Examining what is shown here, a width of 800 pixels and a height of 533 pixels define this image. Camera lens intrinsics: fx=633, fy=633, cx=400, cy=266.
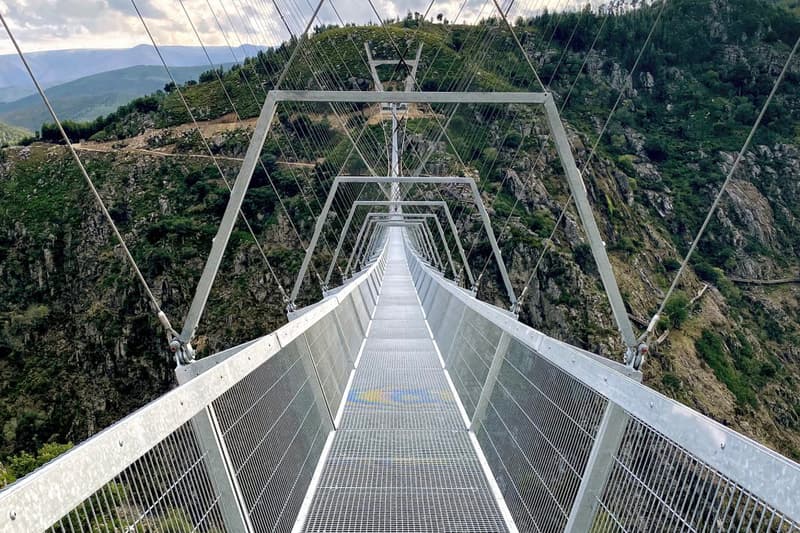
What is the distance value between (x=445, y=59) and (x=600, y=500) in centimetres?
9076

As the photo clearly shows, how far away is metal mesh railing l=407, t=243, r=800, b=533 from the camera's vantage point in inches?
78.5

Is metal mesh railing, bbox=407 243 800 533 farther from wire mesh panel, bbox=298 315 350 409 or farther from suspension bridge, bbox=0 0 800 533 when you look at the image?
wire mesh panel, bbox=298 315 350 409

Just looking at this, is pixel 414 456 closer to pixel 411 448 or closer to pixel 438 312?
pixel 411 448

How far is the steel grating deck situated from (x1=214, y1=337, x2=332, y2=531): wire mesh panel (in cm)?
29

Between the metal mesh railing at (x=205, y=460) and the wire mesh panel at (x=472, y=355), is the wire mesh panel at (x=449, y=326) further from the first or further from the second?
the metal mesh railing at (x=205, y=460)

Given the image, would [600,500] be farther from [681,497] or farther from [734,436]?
[734,436]

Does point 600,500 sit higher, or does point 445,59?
point 445,59

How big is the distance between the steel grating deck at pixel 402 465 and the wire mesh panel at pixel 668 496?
141 cm

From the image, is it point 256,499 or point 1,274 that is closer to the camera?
point 256,499

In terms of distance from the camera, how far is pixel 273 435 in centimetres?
390

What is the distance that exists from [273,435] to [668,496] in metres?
2.32

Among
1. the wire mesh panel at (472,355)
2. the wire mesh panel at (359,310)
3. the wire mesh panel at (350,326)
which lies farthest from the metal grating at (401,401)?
the wire mesh panel at (359,310)

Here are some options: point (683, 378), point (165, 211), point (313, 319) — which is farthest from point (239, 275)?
point (313, 319)

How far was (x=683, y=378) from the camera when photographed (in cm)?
5344
